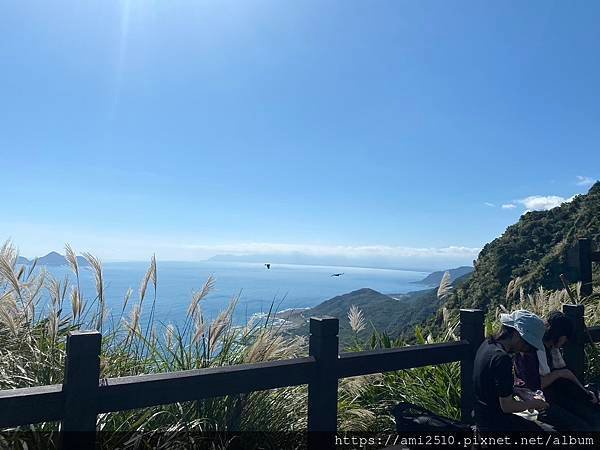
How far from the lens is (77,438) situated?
192cm

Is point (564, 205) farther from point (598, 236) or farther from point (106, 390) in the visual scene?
point (106, 390)

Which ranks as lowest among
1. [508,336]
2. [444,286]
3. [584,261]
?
[508,336]

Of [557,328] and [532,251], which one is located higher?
[532,251]

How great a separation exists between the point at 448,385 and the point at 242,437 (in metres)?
2.12

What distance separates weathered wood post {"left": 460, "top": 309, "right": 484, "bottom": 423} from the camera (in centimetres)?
349

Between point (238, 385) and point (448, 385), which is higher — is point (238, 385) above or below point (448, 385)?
above

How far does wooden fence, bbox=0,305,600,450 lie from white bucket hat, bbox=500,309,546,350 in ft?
1.74

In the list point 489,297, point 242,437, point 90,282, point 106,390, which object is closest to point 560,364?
point 242,437

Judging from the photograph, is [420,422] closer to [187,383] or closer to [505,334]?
[505,334]

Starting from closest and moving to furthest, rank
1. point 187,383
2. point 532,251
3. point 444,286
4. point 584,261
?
point 187,383 → point 444,286 → point 584,261 → point 532,251

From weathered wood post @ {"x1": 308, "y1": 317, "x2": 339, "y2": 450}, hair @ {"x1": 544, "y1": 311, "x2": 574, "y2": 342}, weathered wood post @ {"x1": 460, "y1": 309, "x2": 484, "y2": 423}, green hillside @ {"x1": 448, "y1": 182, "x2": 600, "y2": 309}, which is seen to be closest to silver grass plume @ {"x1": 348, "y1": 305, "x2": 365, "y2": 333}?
weathered wood post @ {"x1": 460, "y1": 309, "x2": 484, "y2": 423}

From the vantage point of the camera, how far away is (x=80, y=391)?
Result: 1.91 metres

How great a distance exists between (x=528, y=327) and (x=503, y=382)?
1.63 ft

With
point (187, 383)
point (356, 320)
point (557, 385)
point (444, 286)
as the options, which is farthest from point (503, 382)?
point (444, 286)
